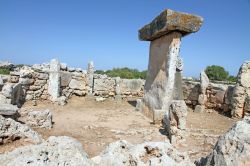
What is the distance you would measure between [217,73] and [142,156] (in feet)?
88.7

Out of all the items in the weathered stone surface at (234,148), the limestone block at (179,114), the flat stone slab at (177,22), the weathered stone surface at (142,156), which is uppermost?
the flat stone slab at (177,22)

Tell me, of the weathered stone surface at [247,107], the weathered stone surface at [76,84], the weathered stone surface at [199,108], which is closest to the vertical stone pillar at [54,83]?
the weathered stone surface at [76,84]

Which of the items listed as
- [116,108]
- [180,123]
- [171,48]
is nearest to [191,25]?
[171,48]

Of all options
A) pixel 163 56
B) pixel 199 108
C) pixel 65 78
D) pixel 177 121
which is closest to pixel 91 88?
pixel 65 78

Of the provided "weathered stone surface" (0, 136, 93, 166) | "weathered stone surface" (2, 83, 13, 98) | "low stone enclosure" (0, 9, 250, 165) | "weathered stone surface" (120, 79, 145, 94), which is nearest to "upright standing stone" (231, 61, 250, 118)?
"low stone enclosure" (0, 9, 250, 165)

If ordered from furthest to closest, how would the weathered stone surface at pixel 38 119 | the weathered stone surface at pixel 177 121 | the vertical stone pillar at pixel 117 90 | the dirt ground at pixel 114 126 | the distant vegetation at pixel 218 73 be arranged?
1. the distant vegetation at pixel 218 73
2. the vertical stone pillar at pixel 117 90
3. the weathered stone surface at pixel 38 119
4. the weathered stone surface at pixel 177 121
5. the dirt ground at pixel 114 126

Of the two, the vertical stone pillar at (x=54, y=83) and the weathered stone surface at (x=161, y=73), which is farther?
the vertical stone pillar at (x=54, y=83)

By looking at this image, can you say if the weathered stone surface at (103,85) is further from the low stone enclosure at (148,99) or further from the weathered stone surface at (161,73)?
the weathered stone surface at (161,73)

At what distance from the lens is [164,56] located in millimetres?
8305

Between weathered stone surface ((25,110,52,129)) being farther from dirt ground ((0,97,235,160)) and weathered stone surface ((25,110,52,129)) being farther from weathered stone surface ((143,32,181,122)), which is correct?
weathered stone surface ((143,32,181,122))

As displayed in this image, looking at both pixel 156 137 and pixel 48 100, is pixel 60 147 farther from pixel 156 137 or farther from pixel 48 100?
pixel 48 100

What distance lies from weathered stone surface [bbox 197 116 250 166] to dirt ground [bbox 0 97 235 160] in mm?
2341

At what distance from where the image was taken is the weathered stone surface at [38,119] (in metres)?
5.86

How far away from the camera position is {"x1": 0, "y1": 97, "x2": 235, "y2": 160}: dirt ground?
5.33m
